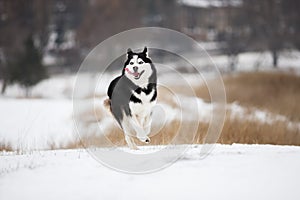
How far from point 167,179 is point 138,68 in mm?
1100

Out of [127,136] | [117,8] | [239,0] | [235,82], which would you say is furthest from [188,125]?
[239,0]

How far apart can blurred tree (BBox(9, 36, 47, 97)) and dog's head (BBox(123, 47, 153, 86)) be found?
42.1ft

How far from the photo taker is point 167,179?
10.2ft

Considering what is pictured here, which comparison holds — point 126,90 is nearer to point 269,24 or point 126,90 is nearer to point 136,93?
point 136,93

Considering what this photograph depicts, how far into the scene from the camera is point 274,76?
14500 mm

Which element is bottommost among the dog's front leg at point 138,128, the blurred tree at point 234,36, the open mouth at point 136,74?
the dog's front leg at point 138,128

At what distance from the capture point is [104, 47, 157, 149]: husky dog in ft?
11.6

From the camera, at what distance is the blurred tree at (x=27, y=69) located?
50.6ft

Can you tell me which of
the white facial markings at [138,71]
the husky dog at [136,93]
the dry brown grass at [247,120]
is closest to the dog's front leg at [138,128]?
the husky dog at [136,93]

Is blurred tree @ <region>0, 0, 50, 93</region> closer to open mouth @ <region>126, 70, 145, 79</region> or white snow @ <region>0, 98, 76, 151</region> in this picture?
white snow @ <region>0, 98, 76, 151</region>

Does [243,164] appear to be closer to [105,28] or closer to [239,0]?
[105,28]

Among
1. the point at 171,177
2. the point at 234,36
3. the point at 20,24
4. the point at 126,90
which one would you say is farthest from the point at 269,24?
the point at 171,177

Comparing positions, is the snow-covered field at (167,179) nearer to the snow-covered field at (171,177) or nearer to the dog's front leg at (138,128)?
the snow-covered field at (171,177)

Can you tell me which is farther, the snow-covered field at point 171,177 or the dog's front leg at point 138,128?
the dog's front leg at point 138,128
